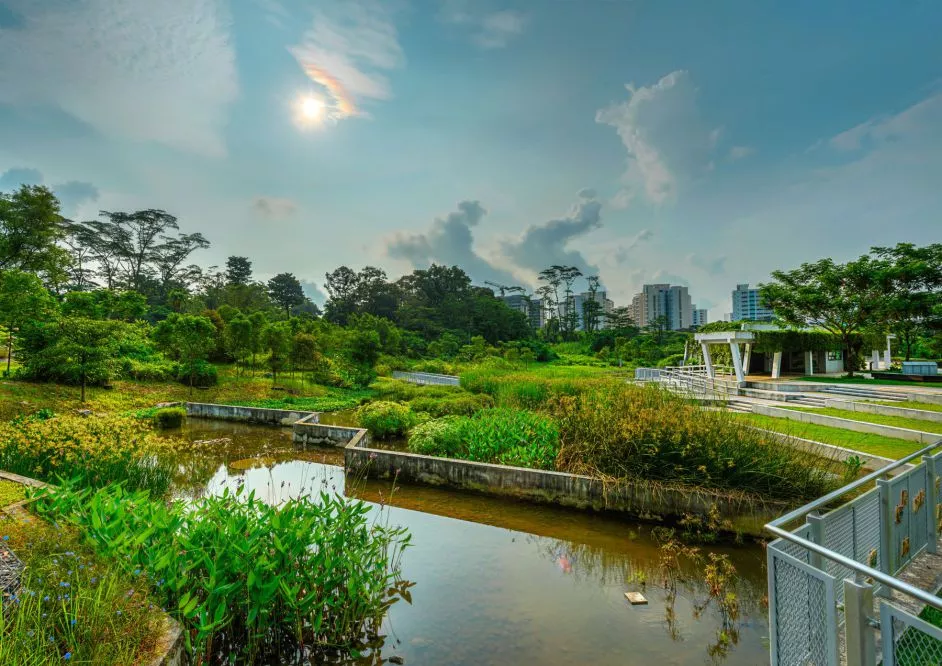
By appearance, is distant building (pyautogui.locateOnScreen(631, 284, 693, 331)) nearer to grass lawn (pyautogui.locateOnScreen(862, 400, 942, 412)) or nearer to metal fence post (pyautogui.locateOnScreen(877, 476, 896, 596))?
grass lawn (pyautogui.locateOnScreen(862, 400, 942, 412))

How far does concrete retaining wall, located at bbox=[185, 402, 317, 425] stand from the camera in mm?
13789

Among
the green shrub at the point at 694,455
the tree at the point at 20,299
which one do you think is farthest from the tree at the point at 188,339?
the green shrub at the point at 694,455

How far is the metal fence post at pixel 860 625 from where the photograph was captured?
1.94m

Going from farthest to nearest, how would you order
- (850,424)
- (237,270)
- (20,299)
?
1. (237,270)
2. (20,299)
3. (850,424)

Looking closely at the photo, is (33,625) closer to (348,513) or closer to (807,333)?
(348,513)

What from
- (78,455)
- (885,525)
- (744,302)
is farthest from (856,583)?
(744,302)

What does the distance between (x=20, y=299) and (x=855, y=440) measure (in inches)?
854

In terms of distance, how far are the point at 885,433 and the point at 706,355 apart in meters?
10.9

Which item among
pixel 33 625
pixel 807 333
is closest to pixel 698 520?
pixel 33 625

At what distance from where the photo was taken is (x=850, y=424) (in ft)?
33.0

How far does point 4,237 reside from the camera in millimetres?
18922

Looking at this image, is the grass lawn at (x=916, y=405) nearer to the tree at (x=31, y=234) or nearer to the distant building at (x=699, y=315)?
the tree at (x=31, y=234)

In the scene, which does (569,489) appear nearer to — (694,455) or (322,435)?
(694,455)

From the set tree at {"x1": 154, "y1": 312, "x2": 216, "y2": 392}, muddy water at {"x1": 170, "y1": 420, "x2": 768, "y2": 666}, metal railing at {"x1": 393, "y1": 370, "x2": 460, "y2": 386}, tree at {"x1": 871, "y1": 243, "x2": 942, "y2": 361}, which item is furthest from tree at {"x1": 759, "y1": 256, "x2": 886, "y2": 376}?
tree at {"x1": 154, "y1": 312, "x2": 216, "y2": 392}
